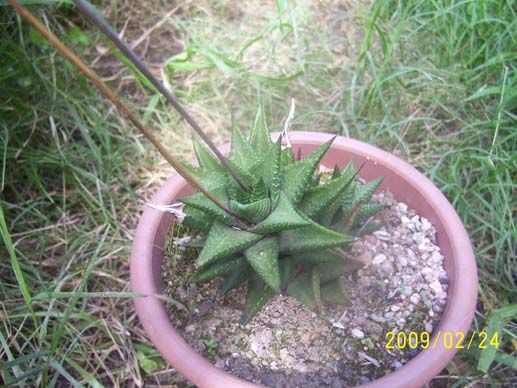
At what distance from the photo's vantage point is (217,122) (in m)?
1.69

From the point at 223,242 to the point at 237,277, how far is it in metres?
0.15

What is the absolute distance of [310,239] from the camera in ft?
2.81

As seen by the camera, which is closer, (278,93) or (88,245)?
(88,245)

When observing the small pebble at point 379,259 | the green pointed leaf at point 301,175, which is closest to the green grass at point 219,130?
the small pebble at point 379,259

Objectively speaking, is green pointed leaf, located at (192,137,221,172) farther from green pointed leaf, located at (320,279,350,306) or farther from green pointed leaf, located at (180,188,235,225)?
green pointed leaf, located at (320,279,350,306)

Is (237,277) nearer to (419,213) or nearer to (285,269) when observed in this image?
(285,269)

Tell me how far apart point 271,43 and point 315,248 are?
1.04 m

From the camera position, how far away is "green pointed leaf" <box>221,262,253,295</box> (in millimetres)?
947

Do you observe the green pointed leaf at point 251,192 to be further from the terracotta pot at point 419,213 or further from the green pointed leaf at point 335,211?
the terracotta pot at point 419,213

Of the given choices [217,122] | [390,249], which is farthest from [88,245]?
[390,249]

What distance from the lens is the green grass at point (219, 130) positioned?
1260 mm

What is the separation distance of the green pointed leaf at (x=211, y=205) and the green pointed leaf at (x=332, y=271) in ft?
0.73

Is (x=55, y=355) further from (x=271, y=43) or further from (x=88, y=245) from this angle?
(x=271, y=43)

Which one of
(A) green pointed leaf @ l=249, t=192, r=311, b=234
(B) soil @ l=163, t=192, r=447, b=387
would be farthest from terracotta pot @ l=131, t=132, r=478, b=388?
(A) green pointed leaf @ l=249, t=192, r=311, b=234
